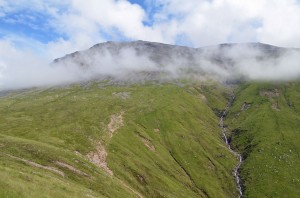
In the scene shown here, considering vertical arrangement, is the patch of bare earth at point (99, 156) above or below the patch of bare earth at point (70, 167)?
below

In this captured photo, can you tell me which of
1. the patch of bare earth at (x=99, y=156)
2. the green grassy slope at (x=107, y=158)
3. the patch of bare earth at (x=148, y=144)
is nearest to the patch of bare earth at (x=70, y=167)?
the green grassy slope at (x=107, y=158)

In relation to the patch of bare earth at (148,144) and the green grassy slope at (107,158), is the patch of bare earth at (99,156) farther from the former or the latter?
the patch of bare earth at (148,144)

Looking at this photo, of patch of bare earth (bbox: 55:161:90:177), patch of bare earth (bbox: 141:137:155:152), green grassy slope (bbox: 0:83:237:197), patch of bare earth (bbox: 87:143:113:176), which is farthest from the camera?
patch of bare earth (bbox: 141:137:155:152)

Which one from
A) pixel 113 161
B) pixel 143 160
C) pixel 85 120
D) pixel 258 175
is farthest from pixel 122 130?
pixel 258 175

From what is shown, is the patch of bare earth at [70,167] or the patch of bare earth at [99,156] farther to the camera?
the patch of bare earth at [99,156]

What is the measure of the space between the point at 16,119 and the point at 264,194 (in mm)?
133376

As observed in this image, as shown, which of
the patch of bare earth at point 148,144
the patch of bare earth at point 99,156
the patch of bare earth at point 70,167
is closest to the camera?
the patch of bare earth at point 70,167

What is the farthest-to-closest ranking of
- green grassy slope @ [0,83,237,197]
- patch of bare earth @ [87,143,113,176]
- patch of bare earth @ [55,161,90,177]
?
patch of bare earth @ [87,143,113,176], patch of bare earth @ [55,161,90,177], green grassy slope @ [0,83,237,197]

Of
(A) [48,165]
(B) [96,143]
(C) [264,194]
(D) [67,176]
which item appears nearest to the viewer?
(D) [67,176]

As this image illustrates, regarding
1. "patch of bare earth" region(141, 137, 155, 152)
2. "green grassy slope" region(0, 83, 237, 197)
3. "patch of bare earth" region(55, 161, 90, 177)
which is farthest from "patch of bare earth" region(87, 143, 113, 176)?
"patch of bare earth" region(141, 137, 155, 152)

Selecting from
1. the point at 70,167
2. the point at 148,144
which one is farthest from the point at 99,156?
the point at 148,144

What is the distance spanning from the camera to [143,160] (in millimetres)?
153000

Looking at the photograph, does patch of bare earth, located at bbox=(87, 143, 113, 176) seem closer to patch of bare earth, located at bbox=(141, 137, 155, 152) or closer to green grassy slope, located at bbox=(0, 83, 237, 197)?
green grassy slope, located at bbox=(0, 83, 237, 197)

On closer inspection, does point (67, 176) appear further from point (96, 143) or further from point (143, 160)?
point (143, 160)
